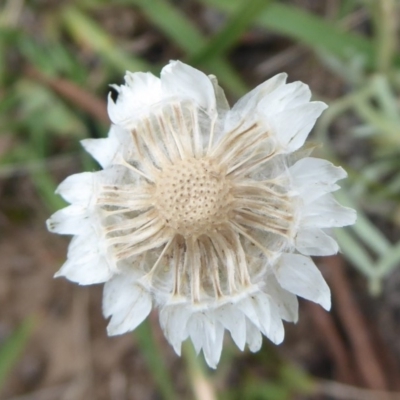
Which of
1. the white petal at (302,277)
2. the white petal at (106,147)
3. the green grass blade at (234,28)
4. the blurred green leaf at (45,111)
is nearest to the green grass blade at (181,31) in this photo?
the green grass blade at (234,28)

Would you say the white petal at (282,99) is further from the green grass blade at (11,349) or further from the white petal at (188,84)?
the green grass blade at (11,349)

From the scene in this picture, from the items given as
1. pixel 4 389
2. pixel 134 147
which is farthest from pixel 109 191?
pixel 4 389

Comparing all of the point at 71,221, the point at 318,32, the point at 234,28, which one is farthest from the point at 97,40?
the point at 71,221

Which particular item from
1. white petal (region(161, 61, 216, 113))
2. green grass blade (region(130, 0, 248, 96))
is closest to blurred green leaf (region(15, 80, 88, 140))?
green grass blade (region(130, 0, 248, 96))

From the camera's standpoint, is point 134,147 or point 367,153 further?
point 367,153

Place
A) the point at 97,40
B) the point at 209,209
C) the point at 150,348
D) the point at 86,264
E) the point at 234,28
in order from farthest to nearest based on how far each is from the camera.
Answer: the point at 97,40
the point at 150,348
the point at 234,28
the point at 86,264
the point at 209,209

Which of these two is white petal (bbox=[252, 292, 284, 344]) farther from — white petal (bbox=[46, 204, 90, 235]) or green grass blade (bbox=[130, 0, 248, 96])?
green grass blade (bbox=[130, 0, 248, 96])

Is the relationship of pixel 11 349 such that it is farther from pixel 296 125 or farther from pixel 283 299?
pixel 296 125

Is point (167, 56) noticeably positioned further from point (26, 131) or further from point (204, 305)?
point (204, 305)
